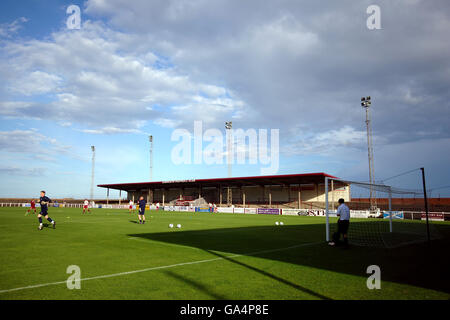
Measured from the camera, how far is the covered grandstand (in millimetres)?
61250

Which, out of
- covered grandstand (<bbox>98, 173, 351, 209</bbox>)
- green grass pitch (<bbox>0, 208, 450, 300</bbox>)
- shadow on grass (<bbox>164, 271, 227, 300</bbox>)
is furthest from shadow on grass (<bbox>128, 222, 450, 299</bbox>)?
covered grandstand (<bbox>98, 173, 351, 209</bbox>)

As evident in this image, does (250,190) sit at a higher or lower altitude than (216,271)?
higher

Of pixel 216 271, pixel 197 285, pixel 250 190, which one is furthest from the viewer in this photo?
pixel 250 190

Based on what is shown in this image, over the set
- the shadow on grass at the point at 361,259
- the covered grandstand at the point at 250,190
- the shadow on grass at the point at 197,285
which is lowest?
the shadow on grass at the point at 361,259

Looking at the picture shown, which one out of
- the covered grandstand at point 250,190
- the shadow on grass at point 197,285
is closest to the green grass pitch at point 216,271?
the shadow on grass at point 197,285

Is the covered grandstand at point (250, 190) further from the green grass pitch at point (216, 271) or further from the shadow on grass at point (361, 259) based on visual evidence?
the green grass pitch at point (216, 271)

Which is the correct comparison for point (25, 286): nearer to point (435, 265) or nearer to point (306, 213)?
point (435, 265)

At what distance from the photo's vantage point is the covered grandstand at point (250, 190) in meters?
61.2

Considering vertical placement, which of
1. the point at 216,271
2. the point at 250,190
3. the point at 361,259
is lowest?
the point at 361,259

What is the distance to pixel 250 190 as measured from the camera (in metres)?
73.7

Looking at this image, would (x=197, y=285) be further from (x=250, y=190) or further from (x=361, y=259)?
(x=250, y=190)

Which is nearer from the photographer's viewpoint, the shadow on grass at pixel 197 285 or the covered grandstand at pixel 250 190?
the shadow on grass at pixel 197 285

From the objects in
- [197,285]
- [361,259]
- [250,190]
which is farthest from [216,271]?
[250,190]
